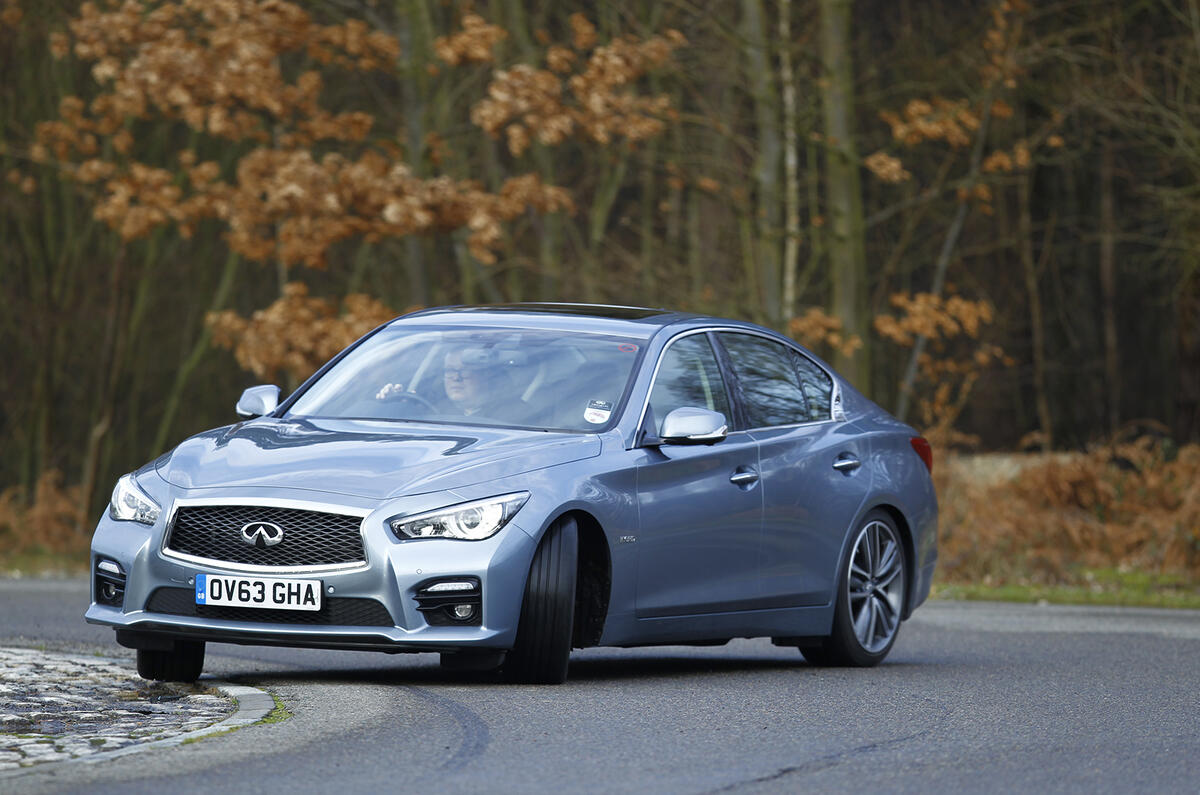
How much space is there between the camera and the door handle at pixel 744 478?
389 inches

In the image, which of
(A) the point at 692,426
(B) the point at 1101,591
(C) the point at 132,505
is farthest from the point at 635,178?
(C) the point at 132,505

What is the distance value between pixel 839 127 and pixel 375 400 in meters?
14.2

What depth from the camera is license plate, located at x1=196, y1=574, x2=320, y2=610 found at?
27.3 ft

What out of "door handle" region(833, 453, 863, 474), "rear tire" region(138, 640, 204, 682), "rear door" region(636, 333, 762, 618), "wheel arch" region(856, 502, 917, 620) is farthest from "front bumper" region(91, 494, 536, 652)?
"wheel arch" region(856, 502, 917, 620)

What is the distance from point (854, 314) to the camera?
22.8 metres

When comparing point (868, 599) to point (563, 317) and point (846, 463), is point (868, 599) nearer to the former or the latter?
point (846, 463)

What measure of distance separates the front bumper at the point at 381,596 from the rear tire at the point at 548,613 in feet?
0.27

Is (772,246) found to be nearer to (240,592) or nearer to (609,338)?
(609,338)

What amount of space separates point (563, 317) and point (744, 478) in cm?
118

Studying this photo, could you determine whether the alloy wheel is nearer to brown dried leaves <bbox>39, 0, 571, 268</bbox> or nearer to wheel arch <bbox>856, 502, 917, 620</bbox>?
wheel arch <bbox>856, 502, 917, 620</bbox>

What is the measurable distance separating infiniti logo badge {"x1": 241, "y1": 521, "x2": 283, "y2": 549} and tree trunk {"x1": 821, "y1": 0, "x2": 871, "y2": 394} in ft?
49.1

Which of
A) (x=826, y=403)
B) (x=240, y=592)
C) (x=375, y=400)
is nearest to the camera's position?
(x=240, y=592)

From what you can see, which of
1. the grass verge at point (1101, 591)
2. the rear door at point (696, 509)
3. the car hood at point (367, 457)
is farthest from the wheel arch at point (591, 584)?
the grass verge at point (1101, 591)

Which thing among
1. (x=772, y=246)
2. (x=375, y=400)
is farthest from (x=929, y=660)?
(x=772, y=246)
